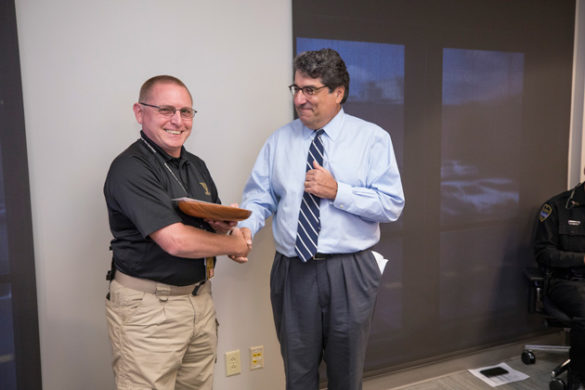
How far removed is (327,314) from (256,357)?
2.45 ft

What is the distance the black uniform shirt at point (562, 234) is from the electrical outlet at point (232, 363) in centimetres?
202

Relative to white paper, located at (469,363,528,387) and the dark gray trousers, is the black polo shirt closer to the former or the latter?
the dark gray trousers

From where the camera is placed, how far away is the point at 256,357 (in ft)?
7.61

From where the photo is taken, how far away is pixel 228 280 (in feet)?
7.30

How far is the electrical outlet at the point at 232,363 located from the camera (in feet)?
7.38

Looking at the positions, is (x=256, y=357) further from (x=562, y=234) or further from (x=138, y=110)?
(x=562, y=234)

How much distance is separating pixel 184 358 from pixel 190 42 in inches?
56.4

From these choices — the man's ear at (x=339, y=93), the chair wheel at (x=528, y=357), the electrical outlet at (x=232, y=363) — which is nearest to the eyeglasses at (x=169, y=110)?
the man's ear at (x=339, y=93)

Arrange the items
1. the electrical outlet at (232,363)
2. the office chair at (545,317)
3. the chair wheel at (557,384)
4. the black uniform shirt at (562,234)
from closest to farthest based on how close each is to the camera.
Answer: the electrical outlet at (232,363), the chair wheel at (557,384), the office chair at (545,317), the black uniform shirt at (562,234)

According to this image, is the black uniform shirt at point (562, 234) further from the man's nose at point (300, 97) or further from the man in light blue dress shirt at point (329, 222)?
the man's nose at point (300, 97)

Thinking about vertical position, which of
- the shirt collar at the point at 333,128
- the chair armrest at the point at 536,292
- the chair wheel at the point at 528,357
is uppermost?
the shirt collar at the point at 333,128

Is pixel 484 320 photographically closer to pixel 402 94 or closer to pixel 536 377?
pixel 536 377

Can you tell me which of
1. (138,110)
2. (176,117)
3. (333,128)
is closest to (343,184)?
(333,128)

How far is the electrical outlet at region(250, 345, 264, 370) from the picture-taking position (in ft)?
7.58
